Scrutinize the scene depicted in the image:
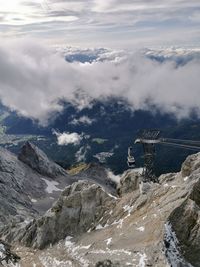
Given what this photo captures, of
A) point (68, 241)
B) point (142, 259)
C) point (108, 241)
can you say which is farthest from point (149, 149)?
point (142, 259)

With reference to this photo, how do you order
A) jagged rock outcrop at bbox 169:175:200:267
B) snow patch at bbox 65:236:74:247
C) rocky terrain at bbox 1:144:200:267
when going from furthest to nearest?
snow patch at bbox 65:236:74:247 < rocky terrain at bbox 1:144:200:267 < jagged rock outcrop at bbox 169:175:200:267

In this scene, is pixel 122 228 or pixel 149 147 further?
pixel 149 147

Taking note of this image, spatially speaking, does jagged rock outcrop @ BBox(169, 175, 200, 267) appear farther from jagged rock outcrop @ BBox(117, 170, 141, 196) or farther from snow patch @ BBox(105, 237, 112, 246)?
jagged rock outcrop @ BBox(117, 170, 141, 196)

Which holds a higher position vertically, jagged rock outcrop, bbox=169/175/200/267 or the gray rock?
jagged rock outcrop, bbox=169/175/200/267

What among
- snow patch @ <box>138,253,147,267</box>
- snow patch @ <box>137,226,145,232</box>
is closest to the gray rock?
snow patch @ <box>137,226,145,232</box>

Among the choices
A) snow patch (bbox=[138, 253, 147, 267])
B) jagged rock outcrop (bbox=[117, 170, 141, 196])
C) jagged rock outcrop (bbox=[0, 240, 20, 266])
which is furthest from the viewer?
jagged rock outcrop (bbox=[117, 170, 141, 196])

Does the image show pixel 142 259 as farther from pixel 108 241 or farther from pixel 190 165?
pixel 190 165

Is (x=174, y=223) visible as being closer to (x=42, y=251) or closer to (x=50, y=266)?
(x=50, y=266)

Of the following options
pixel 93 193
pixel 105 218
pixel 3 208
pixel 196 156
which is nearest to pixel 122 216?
pixel 105 218
